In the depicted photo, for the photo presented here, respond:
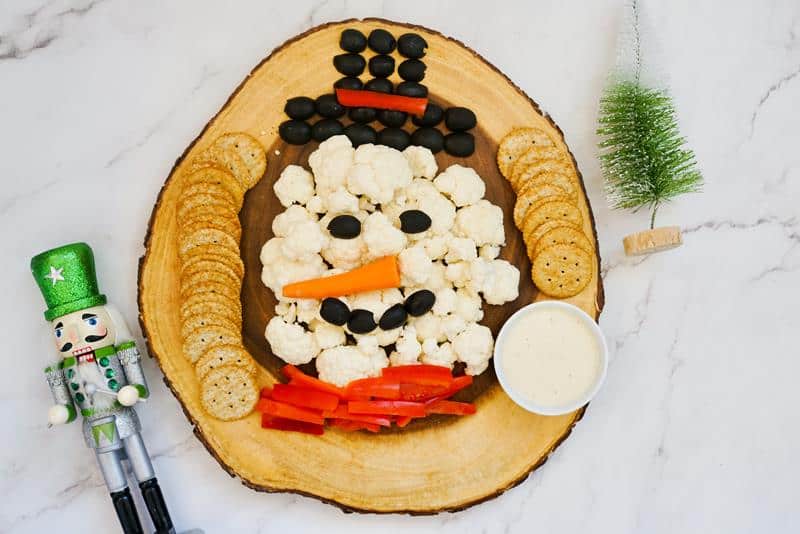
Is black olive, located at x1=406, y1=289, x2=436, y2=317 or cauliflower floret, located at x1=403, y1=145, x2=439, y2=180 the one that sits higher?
cauliflower floret, located at x1=403, y1=145, x2=439, y2=180

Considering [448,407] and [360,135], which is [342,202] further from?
[448,407]

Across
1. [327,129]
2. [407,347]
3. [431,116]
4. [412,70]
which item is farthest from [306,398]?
[412,70]

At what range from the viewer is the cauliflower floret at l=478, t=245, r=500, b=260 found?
205 centimetres

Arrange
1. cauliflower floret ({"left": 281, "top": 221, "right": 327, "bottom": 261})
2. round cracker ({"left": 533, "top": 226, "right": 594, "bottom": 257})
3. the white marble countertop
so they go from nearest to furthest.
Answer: cauliflower floret ({"left": 281, "top": 221, "right": 327, "bottom": 261}) → round cracker ({"left": 533, "top": 226, "right": 594, "bottom": 257}) → the white marble countertop

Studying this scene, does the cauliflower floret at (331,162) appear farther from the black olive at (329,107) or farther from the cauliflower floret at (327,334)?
the cauliflower floret at (327,334)

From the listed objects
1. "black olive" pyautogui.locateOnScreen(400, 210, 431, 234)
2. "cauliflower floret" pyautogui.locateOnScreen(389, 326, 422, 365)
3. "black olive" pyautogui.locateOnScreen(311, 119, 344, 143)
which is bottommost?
"cauliflower floret" pyautogui.locateOnScreen(389, 326, 422, 365)

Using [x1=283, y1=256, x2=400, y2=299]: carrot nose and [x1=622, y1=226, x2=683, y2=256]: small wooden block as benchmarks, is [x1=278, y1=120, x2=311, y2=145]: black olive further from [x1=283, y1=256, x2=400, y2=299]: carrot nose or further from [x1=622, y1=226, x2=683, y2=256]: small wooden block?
[x1=622, y1=226, x2=683, y2=256]: small wooden block

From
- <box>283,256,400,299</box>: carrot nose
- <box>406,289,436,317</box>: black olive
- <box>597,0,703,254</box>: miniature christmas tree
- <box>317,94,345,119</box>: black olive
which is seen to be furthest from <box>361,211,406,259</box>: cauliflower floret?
<box>597,0,703,254</box>: miniature christmas tree

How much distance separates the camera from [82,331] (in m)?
1.95

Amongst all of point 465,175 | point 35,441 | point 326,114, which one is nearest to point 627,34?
point 465,175

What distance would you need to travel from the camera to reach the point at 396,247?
1.95 metres

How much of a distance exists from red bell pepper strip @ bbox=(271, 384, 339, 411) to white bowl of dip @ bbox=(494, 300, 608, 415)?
439mm

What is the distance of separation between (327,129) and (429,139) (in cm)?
28

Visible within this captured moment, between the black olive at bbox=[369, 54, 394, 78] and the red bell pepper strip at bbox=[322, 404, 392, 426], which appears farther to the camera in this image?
the black olive at bbox=[369, 54, 394, 78]
